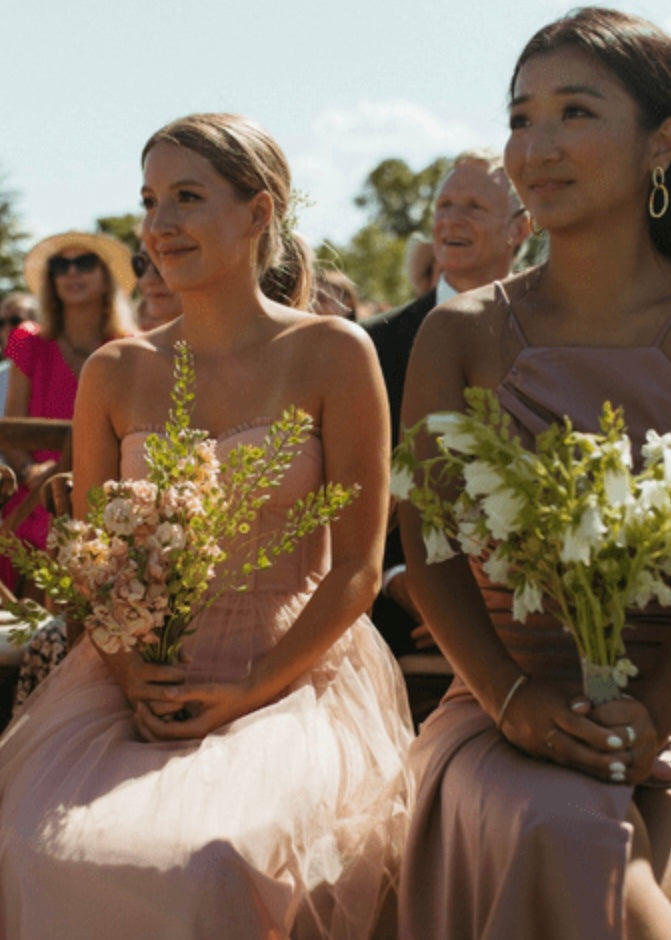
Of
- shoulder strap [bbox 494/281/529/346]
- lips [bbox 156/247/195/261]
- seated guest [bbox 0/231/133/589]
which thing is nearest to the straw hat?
seated guest [bbox 0/231/133/589]

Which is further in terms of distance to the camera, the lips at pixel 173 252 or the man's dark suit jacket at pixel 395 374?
the man's dark suit jacket at pixel 395 374

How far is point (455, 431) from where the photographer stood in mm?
3002

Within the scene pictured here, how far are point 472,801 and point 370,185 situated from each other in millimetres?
75188

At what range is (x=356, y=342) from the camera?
13.5ft

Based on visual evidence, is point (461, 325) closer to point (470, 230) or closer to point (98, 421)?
point (98, 421)

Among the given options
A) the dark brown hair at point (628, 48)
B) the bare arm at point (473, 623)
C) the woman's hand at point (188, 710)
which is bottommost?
the woman's hand at point (188, 710)

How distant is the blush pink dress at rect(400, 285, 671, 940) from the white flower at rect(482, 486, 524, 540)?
0.53 m

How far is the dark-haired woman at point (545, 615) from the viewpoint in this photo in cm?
300

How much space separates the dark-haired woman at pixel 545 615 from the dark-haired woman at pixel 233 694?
10.1 inches

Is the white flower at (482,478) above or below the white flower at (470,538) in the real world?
above

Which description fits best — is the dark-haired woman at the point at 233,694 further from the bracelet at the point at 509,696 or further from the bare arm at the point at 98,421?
the bracelet at the point at 509,696

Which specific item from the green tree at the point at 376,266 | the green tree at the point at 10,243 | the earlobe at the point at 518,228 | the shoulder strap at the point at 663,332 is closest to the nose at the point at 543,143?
the shoulder strap at the point at 663,332

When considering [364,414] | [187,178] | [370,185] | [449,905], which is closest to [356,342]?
[364,414]

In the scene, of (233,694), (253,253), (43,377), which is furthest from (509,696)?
(43,377)
